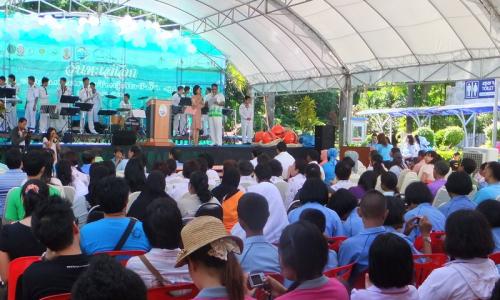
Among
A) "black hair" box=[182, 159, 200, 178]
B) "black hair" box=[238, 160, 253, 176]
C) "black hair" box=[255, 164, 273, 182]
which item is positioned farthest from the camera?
"black hair" box=[238, 160, 253, 176]

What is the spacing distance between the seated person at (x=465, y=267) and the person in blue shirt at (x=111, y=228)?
1.56 m

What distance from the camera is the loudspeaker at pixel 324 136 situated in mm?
14909

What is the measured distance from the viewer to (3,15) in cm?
1717

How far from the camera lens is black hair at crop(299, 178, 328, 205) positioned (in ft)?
14.9

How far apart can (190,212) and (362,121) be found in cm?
1405

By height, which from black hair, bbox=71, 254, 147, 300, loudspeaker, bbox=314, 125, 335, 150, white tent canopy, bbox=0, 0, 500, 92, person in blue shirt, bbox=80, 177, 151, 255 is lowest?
person in blue shirt, bbox=80, 177, 151, 255

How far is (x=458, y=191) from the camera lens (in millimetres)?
4871

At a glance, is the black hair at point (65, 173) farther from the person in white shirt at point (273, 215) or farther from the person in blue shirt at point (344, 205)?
the person in blue shirt at point (344, 205)

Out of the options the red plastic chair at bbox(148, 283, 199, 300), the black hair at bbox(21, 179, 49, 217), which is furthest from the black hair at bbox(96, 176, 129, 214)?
the red plastic chair at bbox(148, 283, 199, 300)

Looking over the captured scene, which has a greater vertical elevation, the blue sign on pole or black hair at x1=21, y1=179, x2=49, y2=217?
the blue sign on pole

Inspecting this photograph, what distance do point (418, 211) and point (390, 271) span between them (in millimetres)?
2118

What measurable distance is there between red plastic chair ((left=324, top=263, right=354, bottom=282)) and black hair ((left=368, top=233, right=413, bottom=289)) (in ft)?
1.71

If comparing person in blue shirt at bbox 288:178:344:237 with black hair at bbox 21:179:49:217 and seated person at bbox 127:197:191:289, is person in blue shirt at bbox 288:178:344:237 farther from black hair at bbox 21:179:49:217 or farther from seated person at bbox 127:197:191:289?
black hair at bbox 21:179:49:217

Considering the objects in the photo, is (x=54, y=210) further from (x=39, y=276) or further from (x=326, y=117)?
(x=326, y=117)
